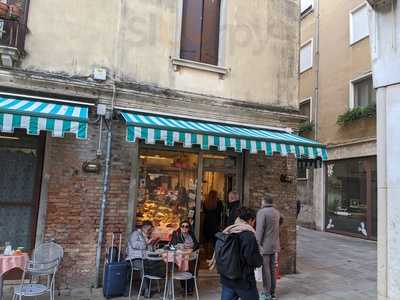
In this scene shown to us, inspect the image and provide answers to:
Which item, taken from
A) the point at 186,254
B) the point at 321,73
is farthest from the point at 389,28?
the point at 321,73

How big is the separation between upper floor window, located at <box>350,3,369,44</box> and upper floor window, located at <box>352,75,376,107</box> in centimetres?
175

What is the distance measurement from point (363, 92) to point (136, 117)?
11306 mm

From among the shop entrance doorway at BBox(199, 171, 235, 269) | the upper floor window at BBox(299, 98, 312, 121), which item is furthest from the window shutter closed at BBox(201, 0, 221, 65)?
the upper floor window at BBox(299, 98, 312, 121)

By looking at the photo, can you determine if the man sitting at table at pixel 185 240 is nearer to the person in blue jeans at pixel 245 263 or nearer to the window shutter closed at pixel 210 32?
the person in blue jeans at pixel 245 263

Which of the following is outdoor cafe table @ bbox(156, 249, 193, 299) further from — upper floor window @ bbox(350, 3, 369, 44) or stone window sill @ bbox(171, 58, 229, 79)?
upper floor window @ bbox(350, 3, 369, 44)

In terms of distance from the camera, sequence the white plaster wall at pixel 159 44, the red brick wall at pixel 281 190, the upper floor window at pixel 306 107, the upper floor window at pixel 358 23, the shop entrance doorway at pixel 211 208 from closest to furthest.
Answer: the white plaster wall at pixel 159 44 < the shop entrance doorway at pixel 211 208 < the red brick wall at pixel 281 190 < the upper floor window at pixel 358 23 < the upper floor window at pixel 306 107

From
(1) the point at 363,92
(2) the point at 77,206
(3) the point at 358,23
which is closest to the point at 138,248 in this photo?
(2) the point at 77,206

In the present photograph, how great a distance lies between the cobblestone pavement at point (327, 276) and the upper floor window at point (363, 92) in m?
5.38

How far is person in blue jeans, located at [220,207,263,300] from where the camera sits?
4434 mm

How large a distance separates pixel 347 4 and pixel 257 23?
30.0ft

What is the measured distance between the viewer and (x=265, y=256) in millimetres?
6699

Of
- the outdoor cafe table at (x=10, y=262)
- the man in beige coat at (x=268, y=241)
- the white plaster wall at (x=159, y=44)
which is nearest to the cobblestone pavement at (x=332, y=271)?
the man in beige coat at (x=268, y=241)

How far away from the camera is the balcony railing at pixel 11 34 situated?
6.61 m

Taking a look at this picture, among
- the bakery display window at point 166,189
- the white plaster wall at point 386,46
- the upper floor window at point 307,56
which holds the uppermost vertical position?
the upper floor window at point 307,56
